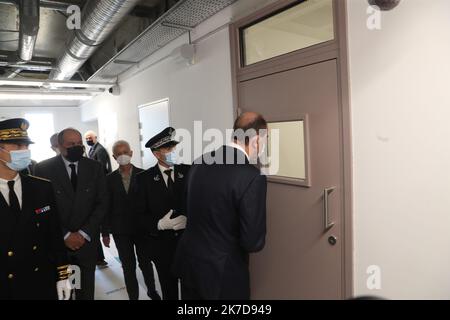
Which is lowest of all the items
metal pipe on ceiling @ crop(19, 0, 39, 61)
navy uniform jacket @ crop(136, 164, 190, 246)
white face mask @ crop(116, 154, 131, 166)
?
navy uniform jacket @ crop(136, 164, 190, 246)

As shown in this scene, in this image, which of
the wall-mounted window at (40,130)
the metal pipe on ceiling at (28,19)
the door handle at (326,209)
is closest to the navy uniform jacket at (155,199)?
the door handle at (326,209)

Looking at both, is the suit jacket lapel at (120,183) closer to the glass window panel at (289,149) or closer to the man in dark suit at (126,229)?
the man in dark suit at (126,229)

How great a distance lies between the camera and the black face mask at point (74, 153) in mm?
2369

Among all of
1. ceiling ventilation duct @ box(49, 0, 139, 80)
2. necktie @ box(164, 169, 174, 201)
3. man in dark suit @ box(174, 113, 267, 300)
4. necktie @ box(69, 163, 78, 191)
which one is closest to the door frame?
man in dark suit @ box(174, 113, 267, 300)

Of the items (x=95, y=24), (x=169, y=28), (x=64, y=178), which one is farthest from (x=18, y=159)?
(x=169, y=28)

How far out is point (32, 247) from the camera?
5.08ft

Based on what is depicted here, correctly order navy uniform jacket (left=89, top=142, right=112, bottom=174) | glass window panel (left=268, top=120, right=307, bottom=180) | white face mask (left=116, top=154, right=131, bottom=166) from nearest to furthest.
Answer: glass window panel (left=268, top=120, right=307, bottom=180), white face mask (left=116, top=154, right=131, bottom=166), navy uniform jacket (left=89, top=142, right=112, bottom=174)

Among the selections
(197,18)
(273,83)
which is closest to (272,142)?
(273,83)

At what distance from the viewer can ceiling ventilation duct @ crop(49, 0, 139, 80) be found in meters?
2.29

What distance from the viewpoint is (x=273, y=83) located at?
2.07m

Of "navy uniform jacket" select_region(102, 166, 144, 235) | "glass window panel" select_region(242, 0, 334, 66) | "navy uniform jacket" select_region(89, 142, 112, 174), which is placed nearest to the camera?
"glass window panel" select_region(242, 0, 334, 66)

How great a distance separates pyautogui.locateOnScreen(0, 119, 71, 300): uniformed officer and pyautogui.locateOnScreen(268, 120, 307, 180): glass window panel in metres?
1.45

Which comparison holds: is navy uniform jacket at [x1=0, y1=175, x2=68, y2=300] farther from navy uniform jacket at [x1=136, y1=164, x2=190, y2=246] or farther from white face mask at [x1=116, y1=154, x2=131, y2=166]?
white face mask at [x1=116, y1=154, x2=131, y2=166]

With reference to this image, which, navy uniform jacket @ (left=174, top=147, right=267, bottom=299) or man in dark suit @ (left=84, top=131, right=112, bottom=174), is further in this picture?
man in dark suit @ (left=84, top=131, right=112, bottom=174)
